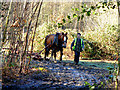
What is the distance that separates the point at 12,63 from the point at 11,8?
2029 mm

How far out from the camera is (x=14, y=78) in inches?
277

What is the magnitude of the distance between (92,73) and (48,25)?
9.25m

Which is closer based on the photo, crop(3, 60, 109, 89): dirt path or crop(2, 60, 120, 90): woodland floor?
crop(2, 60, 120, 90): woodland floor

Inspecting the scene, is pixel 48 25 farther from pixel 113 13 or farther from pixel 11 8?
pixel 11 8

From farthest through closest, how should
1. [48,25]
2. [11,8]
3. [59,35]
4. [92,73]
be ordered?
[48,25]
[59,35]
[92,73]
[11,8]

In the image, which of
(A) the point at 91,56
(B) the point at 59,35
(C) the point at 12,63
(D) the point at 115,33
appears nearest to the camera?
(C) the point at 12,63

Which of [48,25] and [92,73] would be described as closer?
[92,73]

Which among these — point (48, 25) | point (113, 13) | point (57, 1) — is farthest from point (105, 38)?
point (57, 1)

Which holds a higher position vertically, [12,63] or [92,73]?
[12,63]

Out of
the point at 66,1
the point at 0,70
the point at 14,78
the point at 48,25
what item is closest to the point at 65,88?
the point at 14,78

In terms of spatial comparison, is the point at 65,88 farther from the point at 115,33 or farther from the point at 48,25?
the point at 48,25

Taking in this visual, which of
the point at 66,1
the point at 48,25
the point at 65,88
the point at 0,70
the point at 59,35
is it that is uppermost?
the point at 66,1

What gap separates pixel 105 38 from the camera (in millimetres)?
15031

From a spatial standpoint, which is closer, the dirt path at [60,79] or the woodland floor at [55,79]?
the woodland floor at [55,79]
